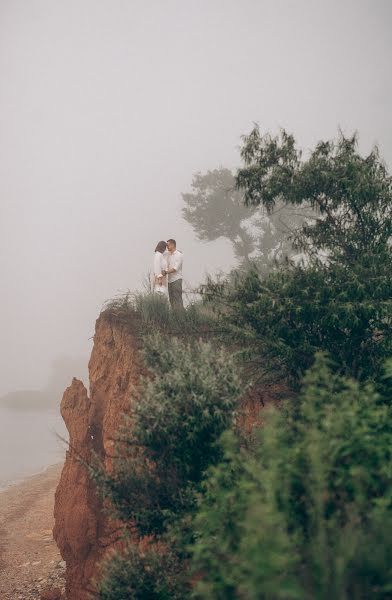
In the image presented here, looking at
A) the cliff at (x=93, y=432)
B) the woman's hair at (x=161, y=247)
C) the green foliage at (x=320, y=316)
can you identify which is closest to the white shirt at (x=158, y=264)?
the woman's hair at (x=161, y=247)

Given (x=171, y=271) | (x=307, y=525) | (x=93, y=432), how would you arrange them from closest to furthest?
(x=307, y=525), (x=93, y=432), (x=171, y=271)

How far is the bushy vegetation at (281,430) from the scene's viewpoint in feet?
8.63

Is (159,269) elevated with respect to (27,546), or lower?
elevated

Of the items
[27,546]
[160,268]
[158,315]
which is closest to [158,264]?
[160,268]

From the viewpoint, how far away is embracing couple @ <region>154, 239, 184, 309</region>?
10844mm

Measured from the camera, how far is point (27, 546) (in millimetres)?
13875

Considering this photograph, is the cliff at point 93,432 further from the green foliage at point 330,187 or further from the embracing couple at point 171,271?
the green foliage at point 330,187

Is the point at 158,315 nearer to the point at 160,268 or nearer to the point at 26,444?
the point at 160,268

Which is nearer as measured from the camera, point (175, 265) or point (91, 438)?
point (91, 438)

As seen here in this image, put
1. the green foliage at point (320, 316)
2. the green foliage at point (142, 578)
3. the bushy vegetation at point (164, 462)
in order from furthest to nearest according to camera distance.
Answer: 1. the green foliage at point (320, 316)
2. the bushy vegetation at point (164, 462)
3. the green foliage at point (142, 578)

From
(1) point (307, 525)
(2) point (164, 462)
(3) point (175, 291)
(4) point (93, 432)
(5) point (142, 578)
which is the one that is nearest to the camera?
(1) point (307, 525)

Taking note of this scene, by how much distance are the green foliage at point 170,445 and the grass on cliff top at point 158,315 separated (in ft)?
12.7

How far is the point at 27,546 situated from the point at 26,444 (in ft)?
139

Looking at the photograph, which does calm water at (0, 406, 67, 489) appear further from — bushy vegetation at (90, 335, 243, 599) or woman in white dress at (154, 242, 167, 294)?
bushy vegetation at (90, 335, 243, 599)
